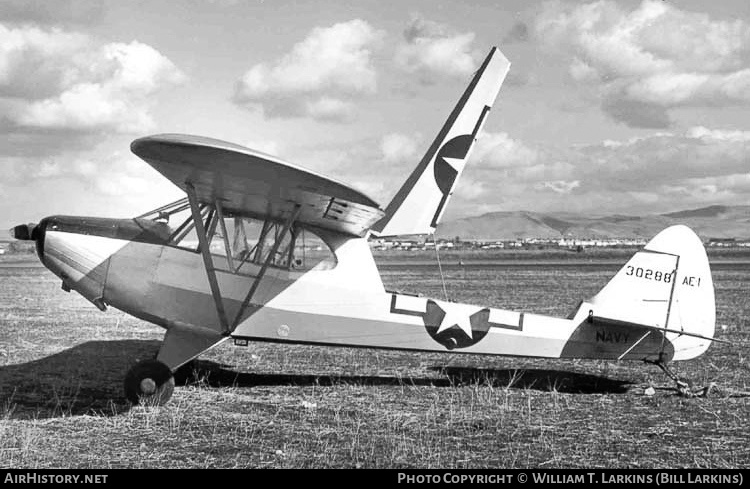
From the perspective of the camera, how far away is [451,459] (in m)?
5.82

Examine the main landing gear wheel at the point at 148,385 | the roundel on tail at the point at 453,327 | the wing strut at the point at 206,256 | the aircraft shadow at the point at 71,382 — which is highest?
the wing strut at the point at 206,256

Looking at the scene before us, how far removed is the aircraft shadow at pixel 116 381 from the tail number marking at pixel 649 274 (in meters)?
1.39

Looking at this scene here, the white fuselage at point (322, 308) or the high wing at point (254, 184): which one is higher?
the high wing at point (254, 184)

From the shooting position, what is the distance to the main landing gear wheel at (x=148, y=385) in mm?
7723

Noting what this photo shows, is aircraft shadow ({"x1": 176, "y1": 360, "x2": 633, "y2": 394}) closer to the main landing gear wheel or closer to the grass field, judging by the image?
the grass field

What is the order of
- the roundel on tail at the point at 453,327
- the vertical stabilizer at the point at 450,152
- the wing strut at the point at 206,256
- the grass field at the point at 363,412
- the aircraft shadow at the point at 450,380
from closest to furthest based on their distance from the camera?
the grass field at the point at 363,412, the wing strut at the point at 206,256, the roundel on tail at the point at 453,327, the aircraft shadow at the point at 450,380, the vertical stabilizer at the point at 450,152

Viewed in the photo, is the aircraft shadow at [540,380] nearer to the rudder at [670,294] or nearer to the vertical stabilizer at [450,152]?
the rudder at [670,294]

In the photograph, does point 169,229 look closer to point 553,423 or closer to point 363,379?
point 363,379

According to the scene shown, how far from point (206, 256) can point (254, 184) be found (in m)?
1.24

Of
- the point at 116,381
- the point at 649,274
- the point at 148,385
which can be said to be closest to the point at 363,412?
the point at 148,385

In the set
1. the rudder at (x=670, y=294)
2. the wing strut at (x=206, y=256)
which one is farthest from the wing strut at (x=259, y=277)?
the rudder at (x=670, y=294)

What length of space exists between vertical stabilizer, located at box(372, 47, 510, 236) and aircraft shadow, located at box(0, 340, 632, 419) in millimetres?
2147

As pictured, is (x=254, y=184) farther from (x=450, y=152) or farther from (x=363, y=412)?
(x=450, y=152)
